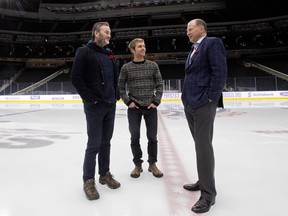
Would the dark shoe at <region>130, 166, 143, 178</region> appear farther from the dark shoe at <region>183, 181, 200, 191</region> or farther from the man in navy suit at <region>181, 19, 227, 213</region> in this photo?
the man in navy suit at <region>181, 19, 227, 213</region>

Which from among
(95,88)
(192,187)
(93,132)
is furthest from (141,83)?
(192,187)

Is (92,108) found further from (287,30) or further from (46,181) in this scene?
(287,30)

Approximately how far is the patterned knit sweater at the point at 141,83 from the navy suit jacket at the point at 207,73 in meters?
0.68

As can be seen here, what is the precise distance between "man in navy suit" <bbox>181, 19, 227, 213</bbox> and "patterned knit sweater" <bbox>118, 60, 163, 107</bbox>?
720 mm

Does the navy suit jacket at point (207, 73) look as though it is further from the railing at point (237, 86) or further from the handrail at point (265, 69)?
the handrail at point (265, 69)

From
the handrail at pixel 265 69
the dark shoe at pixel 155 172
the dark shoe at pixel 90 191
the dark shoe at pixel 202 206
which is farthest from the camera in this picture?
the handrail at pixel 265 69

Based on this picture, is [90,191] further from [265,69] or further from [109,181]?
[265,69]

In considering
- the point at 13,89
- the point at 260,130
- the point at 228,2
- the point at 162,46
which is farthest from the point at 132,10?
the point at 260,130

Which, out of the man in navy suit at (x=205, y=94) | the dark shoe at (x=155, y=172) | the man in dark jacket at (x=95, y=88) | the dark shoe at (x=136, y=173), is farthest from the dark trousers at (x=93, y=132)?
the man in navy suit at (x=205, y=94)

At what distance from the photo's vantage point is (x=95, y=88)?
7.14 feet

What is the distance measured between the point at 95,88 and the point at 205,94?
0.98m

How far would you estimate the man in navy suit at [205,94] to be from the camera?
187cm

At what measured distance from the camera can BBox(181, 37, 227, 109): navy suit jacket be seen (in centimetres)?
186

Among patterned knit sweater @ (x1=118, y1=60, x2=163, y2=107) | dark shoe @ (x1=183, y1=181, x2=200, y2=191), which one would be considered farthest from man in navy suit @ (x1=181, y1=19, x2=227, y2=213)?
patterned knit sweater @ (x1=118, y1=60, x2=163, y2=107)
